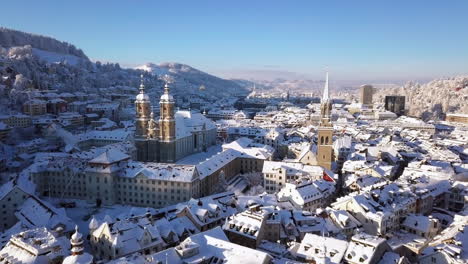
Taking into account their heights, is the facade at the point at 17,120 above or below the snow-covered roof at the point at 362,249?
above

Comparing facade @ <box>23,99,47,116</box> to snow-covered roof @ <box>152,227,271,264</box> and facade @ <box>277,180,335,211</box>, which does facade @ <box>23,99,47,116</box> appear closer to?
facade @ <box>277,180,335,211</box>

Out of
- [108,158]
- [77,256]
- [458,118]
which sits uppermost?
[458,118]

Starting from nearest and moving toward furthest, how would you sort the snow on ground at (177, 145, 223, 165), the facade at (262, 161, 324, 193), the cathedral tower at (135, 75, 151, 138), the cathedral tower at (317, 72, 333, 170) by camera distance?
the facade at (262, 161, 324, 193) < the cathedral tower at (317, 72, 333, 170) < the snow on ground at (177, 145, 223, 165) < the cathedral tower at (135, 75, 151, 138)

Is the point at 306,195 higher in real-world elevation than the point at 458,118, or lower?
lower

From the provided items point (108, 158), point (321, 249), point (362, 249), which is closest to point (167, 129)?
point (108, 158)

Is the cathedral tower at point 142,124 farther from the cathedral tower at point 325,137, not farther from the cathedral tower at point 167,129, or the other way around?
the cathedral tower at point 325,137

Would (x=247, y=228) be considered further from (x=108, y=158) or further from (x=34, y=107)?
(x=34, y=107)

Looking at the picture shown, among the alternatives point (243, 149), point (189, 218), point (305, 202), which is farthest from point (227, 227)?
point (243, 149)

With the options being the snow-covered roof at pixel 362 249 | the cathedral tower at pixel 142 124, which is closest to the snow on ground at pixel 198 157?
the cathedral tower at pixel 142 124

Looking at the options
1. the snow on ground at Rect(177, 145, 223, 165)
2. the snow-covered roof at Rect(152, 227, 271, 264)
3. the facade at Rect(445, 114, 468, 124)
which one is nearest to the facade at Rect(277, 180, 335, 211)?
the snow-covered roof at Rect(152, 227, 271, 264)
